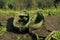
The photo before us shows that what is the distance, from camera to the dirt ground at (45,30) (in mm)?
16641

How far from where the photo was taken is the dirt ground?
54.6 ft

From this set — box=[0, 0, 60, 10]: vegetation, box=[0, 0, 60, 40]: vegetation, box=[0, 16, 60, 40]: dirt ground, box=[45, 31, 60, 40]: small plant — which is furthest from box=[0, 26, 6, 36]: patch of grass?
box=[0, 0, 60, 10]: vegetation

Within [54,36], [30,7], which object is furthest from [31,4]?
[54,36]

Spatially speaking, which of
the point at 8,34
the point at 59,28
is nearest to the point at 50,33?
the point at 59,28

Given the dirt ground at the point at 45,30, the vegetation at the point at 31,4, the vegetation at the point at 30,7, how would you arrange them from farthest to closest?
the vegetation at the point at 31,4 < the vegetation at the point at 30,7 < the dirt ground at the point at 45,30

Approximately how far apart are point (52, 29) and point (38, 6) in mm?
4772

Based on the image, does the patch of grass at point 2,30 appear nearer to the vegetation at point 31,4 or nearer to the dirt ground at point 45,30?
the dirt ground at point 45,30

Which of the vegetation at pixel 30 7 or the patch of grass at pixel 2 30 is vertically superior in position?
the vegetation at pixel 30 7

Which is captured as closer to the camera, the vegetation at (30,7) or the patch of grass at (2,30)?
the patch of grass at (2,30)

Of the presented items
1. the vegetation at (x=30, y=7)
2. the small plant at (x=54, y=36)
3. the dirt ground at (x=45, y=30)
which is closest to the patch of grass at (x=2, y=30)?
the dirt ground at (x=45, y=30)

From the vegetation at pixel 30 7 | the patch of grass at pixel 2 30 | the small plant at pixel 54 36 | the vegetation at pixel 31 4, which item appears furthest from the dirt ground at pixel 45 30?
the vegetation at pixel 31 4

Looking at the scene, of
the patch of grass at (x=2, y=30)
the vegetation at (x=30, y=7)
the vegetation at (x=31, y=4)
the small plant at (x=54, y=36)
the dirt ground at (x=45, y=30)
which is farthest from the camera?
the vegetation at (x=31, y=4)

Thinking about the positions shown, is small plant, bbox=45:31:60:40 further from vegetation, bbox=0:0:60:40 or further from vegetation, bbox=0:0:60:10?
vegetation, bbox=0:0:60:10

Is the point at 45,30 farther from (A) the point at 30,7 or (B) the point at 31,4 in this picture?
(B) the point at 31,4
